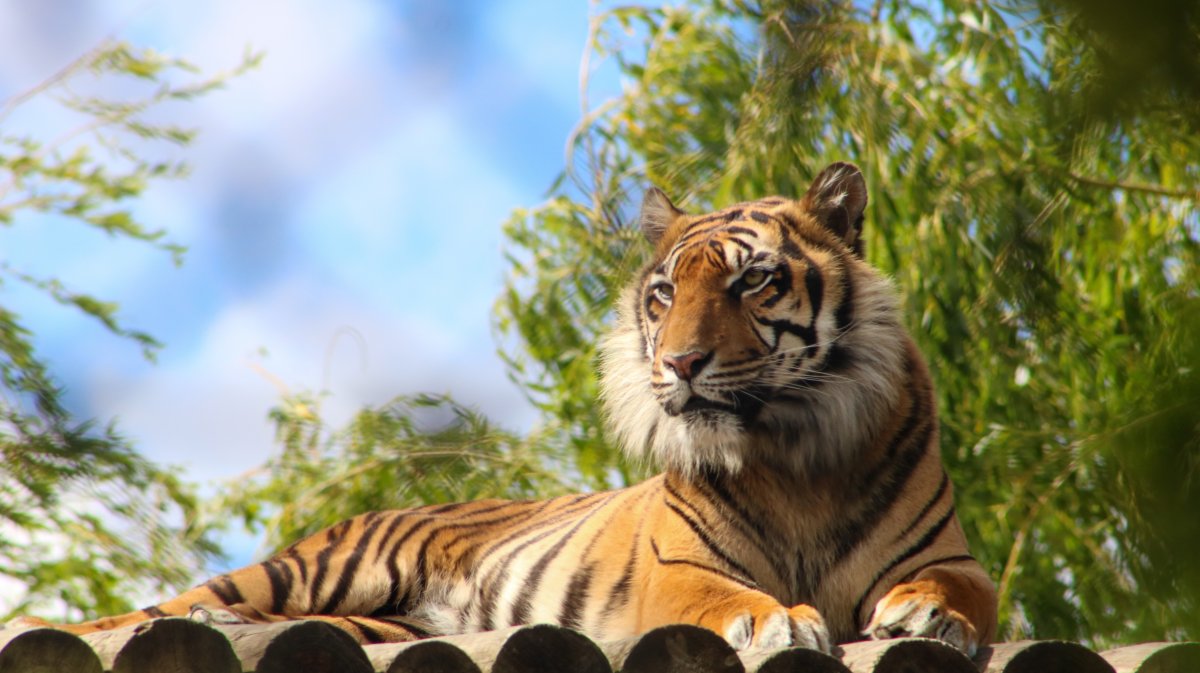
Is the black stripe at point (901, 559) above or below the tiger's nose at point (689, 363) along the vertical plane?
below

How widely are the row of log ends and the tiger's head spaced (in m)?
0.82

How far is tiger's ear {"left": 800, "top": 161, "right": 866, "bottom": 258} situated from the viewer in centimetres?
294

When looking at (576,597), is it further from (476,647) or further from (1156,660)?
(1156,660)

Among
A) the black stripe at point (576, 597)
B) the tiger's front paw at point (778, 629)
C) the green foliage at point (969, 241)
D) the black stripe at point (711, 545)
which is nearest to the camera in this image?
the tiger's front paw at point (778, 629)

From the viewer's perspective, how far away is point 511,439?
557cm

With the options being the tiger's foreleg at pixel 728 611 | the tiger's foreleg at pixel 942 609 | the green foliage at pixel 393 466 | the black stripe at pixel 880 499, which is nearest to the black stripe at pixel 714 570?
the tiger's foreleg at pixel 728 611

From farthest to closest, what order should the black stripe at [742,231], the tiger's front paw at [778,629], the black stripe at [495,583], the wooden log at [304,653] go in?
the black stripe at [495,583], the black stripe at [742,231], the tiger's front paw at [778,629], the wooden log at [304,653]

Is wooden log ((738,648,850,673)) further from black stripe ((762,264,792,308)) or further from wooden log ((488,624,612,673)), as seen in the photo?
black stripe ((762,264,792,308))

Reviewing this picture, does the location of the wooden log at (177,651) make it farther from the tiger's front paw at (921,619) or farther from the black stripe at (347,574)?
the black stripe at (347,574)

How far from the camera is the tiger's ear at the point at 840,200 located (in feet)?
9.64

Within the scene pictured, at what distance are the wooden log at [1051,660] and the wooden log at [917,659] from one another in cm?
8

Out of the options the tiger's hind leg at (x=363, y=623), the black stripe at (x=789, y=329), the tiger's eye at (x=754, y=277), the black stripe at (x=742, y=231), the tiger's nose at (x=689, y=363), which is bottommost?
the tiger's hind leg at (x=363, y=623)

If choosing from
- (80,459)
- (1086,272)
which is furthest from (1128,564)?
(1086,272)

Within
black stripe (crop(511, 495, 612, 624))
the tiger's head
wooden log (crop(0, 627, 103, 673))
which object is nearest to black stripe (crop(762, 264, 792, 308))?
the tiger's head
